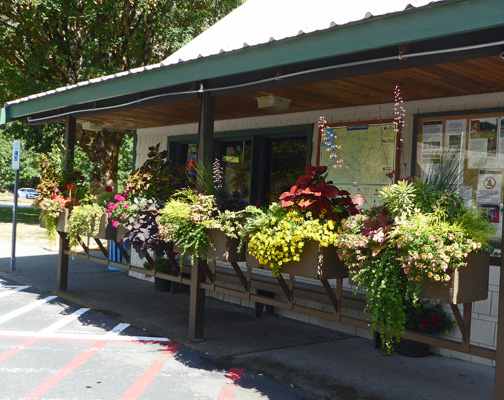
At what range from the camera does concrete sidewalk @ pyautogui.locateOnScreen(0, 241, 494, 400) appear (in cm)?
465

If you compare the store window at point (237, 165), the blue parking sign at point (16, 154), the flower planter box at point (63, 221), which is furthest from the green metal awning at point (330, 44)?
the blue parking sign at point (16, 154)

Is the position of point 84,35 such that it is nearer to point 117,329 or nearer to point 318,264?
point 117,329

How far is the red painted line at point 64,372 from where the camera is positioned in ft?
13.8

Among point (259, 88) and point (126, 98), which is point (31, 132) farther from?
point (259, 88)

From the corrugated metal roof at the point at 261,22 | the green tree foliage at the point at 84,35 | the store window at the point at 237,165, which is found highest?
the green tree foliage at the point at 84,35

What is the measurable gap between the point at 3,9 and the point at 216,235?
1281 centimetres

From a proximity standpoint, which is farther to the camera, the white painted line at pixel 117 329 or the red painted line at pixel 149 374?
the white painted line at pixel 117 329

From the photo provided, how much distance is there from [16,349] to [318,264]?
128 inches

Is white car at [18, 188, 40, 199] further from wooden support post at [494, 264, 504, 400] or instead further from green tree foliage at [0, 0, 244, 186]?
wooden support post at [494, 264, 504, 400]

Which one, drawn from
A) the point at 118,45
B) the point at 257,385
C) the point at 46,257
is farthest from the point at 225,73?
the point at 118,45

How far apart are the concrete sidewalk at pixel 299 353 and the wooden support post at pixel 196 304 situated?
0.38 ft

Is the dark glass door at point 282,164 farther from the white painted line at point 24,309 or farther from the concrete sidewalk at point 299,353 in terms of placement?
the white painted line at point 24,309

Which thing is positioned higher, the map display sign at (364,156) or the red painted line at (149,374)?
the map display sign at (364,156)

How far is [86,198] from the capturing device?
7.78 m
